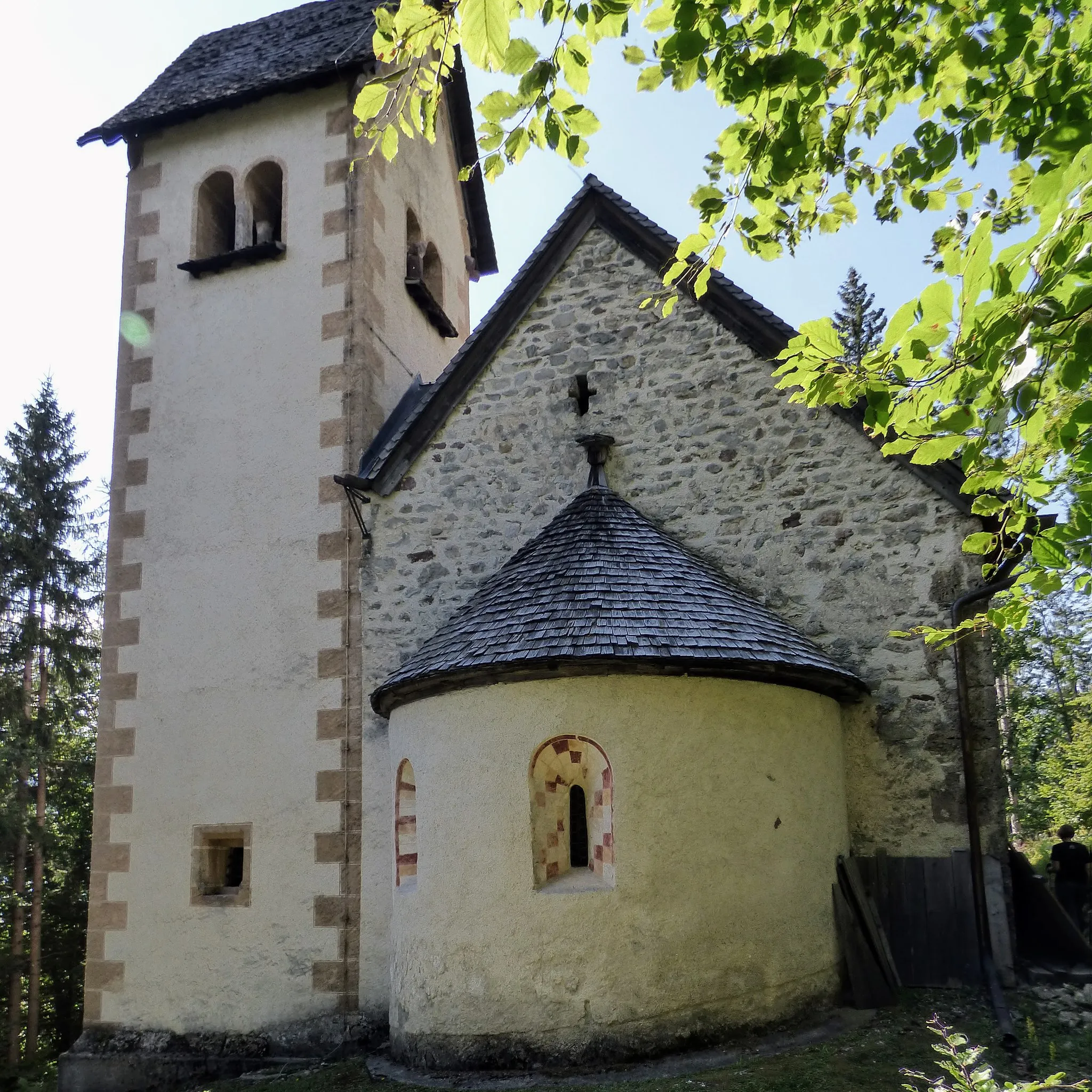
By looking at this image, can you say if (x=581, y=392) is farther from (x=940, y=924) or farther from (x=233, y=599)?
(x=940, y=924)

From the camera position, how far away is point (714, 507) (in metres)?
9.27

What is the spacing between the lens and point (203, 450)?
10914 millimetres

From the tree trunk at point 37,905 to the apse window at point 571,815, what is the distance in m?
13.8

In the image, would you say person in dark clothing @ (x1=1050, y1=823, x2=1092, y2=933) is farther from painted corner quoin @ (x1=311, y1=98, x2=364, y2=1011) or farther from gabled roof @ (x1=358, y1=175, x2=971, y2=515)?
painted corner quoin @ (x1=311, y1=98, x2=364, y2=1011)

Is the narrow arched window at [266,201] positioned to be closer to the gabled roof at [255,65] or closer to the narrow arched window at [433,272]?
the gabled roof at [255,65]

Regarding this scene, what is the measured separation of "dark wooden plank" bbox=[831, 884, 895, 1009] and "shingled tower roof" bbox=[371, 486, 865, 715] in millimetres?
1596

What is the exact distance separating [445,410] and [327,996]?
5.32 meters

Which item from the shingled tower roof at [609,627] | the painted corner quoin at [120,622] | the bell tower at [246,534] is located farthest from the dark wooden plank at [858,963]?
the painted corner quoin at [120,622]

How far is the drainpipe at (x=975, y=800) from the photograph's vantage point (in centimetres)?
766

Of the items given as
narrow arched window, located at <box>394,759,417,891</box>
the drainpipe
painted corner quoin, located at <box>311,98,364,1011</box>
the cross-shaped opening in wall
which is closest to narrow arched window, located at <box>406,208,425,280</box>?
painted corner quoin, located at <box>311,98,364,1011</box>

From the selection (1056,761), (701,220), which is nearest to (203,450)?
(701,220)

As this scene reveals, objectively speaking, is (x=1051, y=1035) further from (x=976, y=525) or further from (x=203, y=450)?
(x=203, y=450)

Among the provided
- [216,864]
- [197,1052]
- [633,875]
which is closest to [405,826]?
[633,875]

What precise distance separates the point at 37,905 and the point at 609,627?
14573 millimetres
